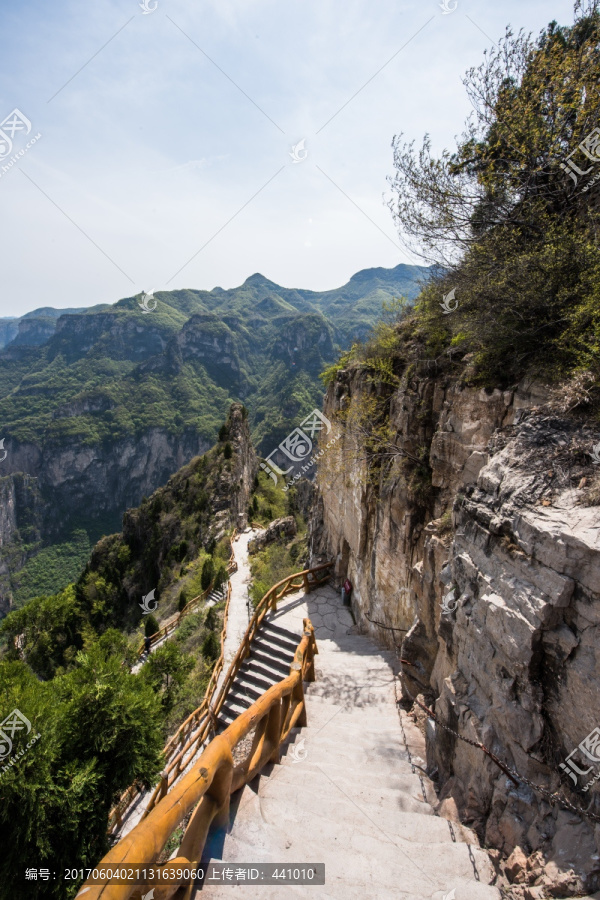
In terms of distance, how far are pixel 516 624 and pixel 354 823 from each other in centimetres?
254

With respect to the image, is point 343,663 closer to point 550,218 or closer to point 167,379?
point 550,218

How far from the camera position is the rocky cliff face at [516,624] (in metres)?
3.40

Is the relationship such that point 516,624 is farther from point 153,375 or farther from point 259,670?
point 153,375

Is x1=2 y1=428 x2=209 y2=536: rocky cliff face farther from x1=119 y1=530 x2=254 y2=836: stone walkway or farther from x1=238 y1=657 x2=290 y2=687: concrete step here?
x1=238 y1=657 x2=290 y2=687: concrete step

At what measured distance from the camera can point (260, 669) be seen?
1045cm

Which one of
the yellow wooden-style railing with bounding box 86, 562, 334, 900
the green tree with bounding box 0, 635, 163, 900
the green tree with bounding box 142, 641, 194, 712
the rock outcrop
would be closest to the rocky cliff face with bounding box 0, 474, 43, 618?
the rock outcrop

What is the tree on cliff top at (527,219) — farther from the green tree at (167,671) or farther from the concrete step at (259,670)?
the green tree at (167,671)

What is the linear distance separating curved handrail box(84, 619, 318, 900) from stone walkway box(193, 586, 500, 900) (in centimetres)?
18

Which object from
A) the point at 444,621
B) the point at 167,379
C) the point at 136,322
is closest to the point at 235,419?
the point at 444,621

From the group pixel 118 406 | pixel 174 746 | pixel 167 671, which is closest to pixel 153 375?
pixel 118 406

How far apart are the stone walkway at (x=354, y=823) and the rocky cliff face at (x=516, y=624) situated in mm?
472

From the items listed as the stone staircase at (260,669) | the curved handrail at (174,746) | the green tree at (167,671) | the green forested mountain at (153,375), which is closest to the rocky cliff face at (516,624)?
the stone staircase at (260,669)

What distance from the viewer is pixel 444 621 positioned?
17.4 feet

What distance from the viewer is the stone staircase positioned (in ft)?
33.2
